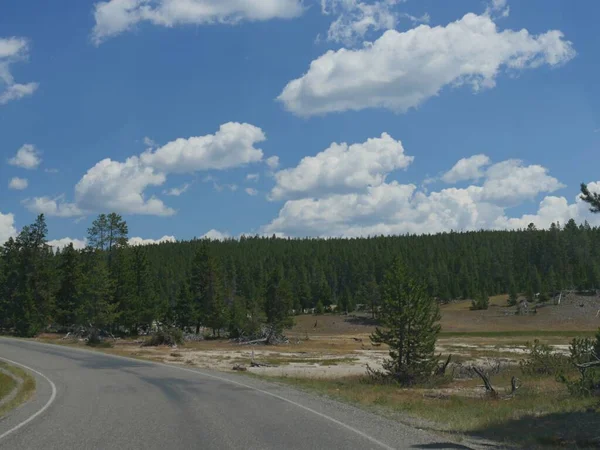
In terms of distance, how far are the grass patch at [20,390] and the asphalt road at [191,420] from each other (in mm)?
429

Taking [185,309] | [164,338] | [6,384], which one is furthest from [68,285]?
[6,384]

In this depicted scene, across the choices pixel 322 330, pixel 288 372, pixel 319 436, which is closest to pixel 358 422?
pixel 319 436

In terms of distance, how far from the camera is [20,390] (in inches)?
795

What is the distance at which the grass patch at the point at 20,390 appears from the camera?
1642cm

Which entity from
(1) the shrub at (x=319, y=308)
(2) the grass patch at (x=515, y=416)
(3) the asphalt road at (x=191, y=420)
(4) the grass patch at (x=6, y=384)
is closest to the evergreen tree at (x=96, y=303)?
(4) the grass patch at (x=6, y=384)

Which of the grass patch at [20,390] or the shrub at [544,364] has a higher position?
the grass patch at [20,390]

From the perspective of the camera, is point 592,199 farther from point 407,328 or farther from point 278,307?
point 278,307

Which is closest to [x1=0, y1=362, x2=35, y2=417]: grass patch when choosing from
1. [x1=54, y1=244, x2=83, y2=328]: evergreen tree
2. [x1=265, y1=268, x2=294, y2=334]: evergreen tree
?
[x1=265, y1=268, x2=294, y2=334]: evergreen tree

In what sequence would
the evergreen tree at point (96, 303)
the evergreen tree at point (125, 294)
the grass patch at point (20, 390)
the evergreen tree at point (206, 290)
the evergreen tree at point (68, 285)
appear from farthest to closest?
the evergreen tree at point (206, 290)
the evergreen tree at point (68, 285)
the evergreen tree at point (125, 294)
the evergreen tree at point (96, 303)
the grass patch at point (20, 390)

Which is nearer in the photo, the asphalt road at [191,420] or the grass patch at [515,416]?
the asphalt road at [191,420]

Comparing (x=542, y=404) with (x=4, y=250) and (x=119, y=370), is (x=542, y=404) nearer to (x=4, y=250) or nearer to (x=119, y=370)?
(x=119, y=370)

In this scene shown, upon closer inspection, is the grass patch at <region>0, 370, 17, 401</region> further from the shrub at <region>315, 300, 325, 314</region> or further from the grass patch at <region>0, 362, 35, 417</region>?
the shrub at <region>315, 300, 325, 314</region>

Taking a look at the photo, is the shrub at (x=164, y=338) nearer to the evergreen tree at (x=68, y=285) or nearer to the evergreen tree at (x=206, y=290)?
the evergreen tree at (x=206, y=290)

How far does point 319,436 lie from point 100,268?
2081 inches
